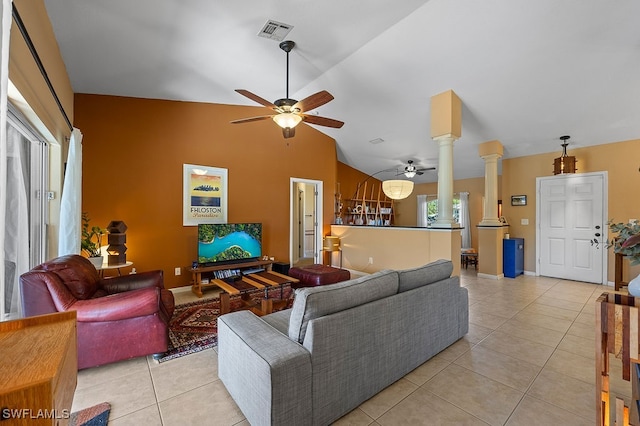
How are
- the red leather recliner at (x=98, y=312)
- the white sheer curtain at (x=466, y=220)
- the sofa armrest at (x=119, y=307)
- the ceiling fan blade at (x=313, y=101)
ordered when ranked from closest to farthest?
the red leather recliner at (x=98, y=312) → the sofa armrest at (x=119, y=307) → the ceiling fan blade at (x=313, y=101) → the white sheer curtain at (x=466, y=220)

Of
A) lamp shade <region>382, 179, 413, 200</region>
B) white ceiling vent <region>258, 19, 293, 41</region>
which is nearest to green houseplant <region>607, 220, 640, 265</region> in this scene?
white ceiling vent <region>258, 19, 293, 41</region>

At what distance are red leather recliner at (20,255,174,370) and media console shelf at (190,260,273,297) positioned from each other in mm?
1783

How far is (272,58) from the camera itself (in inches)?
139

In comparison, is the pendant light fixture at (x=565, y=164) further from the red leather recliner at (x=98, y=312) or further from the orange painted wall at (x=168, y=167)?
the red leather recliner at (x=98, y=312)

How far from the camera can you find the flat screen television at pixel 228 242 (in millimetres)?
4441

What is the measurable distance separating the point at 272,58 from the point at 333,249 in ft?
12.9

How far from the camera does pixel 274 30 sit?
9.67ft

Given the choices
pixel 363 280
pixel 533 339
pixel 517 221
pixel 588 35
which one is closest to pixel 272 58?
pixel 363 280

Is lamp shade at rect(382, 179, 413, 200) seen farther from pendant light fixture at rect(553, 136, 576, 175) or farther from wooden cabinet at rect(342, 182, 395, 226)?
pendant light fixture at rect(553, 136, 576, 175)

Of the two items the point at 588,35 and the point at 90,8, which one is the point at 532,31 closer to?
the point at 588,35

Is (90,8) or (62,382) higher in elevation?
(90,8)

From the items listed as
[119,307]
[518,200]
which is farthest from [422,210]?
[119,307]

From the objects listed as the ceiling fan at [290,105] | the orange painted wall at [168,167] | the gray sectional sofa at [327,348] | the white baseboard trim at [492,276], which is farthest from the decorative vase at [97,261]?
the white baseboard trim at [492,276]

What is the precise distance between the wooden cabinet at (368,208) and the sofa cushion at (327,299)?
5.18m
